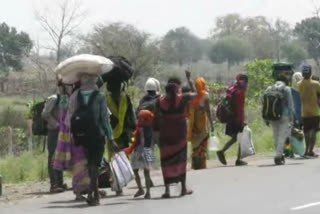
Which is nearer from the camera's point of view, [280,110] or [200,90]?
[200,90]

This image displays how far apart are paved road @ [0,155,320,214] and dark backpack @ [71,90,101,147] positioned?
0.94 meters

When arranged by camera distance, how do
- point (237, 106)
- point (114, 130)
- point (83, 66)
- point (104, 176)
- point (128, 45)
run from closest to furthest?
point (83, 66), point (114, 130), point (104, 176), point (237, 106), point (128, 45)

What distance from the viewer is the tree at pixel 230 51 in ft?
309

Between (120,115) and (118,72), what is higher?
(118,72)

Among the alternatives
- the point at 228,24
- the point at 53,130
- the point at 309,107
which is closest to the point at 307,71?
the point at 309,107

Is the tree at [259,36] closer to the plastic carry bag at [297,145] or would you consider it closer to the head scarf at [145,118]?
the plastic carry bag at [297,145]

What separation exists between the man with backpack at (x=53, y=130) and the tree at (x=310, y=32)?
6610cm

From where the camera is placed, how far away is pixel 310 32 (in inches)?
3455

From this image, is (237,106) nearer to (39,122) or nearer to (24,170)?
(24,170)

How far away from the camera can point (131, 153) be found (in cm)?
1253

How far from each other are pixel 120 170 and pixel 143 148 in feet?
2.11

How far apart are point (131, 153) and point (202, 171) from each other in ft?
11.1

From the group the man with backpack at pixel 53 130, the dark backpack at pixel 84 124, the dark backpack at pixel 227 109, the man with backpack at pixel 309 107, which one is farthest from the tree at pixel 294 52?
the dark backpack at pixel 84 124

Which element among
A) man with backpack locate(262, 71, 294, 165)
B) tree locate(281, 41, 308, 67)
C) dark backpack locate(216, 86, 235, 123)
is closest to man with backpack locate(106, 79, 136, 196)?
dark backpack locate(216, 86, 235, 123)
